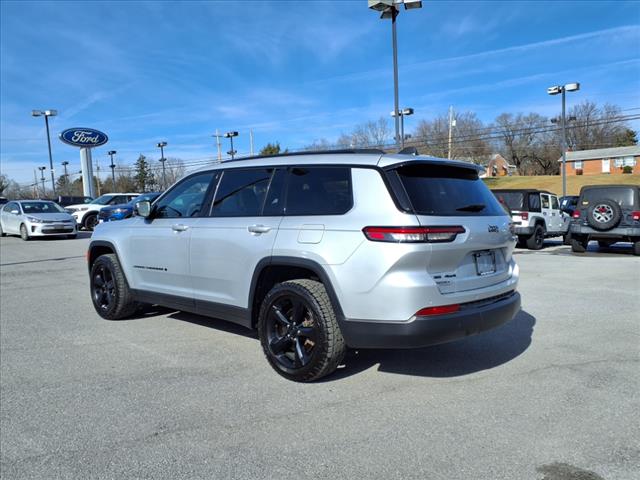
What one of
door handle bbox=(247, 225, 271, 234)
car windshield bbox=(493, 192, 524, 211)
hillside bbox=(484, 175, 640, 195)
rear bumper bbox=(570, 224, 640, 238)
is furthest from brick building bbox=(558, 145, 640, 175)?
door handle bbox=(247, 225, 271, 234)

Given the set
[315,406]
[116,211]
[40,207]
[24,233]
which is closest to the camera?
[315,406]

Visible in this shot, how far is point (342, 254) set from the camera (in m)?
3.77

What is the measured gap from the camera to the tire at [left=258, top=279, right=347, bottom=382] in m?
3.88

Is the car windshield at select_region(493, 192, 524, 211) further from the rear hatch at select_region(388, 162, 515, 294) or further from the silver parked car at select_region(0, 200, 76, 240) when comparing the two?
the silver parked car at select_region(0, 200, 76, 240)

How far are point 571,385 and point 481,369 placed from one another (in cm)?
71

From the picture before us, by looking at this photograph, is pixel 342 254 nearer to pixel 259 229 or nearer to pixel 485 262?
pixel 259 229

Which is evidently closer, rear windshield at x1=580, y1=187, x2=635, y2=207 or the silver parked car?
rear windshield at x1=580, y1=187, x2=635, y2=207

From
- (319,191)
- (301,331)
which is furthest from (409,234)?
(301,331)

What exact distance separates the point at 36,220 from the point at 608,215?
62.0 feet

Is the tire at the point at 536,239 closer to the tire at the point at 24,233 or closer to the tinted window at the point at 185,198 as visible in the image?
the tinted window at the point at 185,198

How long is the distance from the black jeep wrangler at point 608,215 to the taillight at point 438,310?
11.0 meters

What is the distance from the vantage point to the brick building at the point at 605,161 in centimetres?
6750

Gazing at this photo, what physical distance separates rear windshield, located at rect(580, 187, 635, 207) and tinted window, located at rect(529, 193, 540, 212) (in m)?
1.77

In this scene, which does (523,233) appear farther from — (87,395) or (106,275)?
(87,395)
